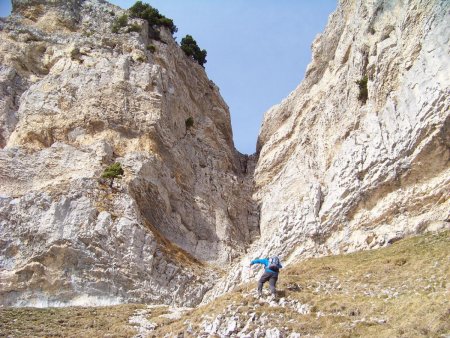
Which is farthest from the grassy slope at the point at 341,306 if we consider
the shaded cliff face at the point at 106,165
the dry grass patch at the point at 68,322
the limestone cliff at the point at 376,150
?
the shaded cliff face at the point at 106,165

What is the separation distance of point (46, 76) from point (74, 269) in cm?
1655

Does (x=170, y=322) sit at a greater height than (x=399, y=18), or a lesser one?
lesser

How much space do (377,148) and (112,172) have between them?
1262 cm

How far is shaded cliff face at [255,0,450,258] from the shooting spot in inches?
966

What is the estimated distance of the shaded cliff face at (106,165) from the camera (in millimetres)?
27484

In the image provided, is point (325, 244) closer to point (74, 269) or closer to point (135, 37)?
point (74, 269)

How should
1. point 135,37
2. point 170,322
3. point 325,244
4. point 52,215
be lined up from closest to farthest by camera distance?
point 170,322, point 325,244, point 52,215, point 135,37

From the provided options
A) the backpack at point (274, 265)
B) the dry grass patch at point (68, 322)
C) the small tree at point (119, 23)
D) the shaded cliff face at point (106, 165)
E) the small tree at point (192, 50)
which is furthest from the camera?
the small tree at point (192, 50)

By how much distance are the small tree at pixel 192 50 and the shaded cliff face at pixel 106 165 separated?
8.06 feet

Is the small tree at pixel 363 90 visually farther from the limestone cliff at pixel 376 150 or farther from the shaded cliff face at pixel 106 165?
the shaded cliff face at pixel 106 165

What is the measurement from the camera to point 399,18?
30.7 m

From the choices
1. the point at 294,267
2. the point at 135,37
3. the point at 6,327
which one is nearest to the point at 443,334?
the point at 294,267

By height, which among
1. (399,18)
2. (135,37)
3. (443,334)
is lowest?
(443,334)

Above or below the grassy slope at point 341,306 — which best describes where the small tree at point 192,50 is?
above
